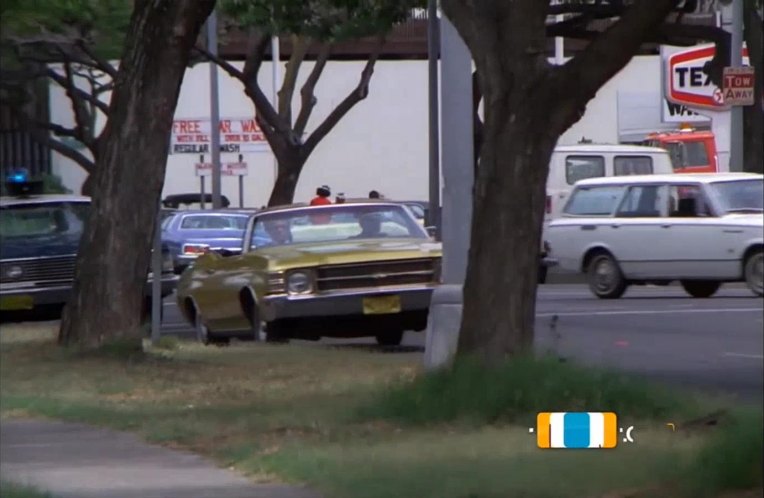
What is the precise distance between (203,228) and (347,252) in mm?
14878

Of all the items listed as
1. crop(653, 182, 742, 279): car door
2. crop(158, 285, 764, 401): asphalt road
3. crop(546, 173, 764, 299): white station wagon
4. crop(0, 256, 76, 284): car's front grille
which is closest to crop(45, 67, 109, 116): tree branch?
crop(0, 256, 76, 284): car's front grille

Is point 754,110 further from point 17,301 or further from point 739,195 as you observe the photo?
point 739,195

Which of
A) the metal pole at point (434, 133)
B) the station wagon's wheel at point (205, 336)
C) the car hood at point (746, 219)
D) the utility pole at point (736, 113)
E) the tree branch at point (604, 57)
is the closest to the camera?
the car hood at point (746, 219)

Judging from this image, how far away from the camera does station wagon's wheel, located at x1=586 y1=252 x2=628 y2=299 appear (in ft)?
36.1

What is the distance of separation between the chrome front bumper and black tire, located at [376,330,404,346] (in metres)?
1.37

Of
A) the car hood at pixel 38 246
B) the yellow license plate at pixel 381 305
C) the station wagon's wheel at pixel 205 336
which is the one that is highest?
the car hood at pixel 38 246

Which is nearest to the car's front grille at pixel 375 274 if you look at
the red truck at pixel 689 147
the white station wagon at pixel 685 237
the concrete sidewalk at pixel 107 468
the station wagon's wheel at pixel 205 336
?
the white station wagon at pixel 685 237

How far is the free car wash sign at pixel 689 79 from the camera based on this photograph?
2936 centimetres

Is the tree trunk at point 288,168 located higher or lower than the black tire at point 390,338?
higher

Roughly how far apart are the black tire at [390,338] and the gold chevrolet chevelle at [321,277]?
0.06ft

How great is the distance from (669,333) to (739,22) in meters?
7.44

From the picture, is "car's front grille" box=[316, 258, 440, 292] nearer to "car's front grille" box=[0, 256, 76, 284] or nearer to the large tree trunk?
the large tree trunk

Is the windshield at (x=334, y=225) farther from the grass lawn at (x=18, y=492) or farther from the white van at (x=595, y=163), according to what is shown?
the white van at (x=595, y=163)

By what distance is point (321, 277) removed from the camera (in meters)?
15.2
